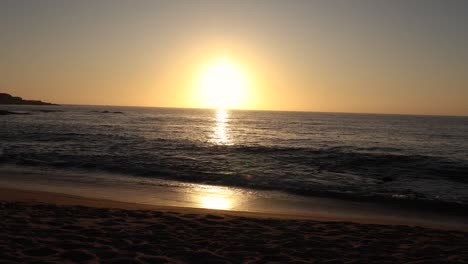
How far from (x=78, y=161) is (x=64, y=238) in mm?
16119

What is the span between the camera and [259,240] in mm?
8250

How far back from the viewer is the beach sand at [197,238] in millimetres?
6973

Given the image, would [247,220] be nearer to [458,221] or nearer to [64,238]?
[64,238]

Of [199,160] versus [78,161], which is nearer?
[78,161]

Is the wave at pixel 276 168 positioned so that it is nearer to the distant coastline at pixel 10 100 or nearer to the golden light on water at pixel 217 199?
the golden light on water at pixel 217 199

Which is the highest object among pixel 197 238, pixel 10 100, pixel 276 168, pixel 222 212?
pixel 10 100

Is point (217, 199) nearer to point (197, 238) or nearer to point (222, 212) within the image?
point (222, 212)

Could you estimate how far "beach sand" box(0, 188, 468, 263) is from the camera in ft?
22.9

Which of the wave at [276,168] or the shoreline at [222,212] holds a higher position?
the shoreline at [222,212]

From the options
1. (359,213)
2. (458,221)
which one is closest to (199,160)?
(359,213)

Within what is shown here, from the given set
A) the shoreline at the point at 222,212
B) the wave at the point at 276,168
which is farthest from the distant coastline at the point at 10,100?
the shoreline at the point at 222,212

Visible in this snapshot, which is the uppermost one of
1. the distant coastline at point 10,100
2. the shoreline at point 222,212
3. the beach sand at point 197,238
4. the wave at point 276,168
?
the distant coastline at point 10,100

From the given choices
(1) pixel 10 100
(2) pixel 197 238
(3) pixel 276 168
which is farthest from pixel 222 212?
(1) pixel 10 100

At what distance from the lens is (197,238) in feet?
26.9
